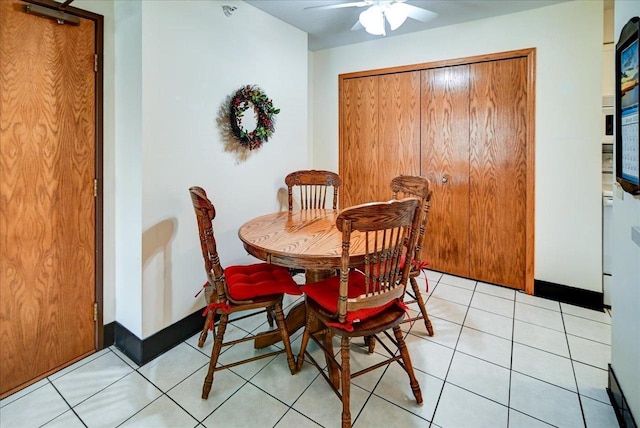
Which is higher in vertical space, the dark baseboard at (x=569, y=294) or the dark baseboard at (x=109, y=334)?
the dark baseboard at (x=569, y=294)

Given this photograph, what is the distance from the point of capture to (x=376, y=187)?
3678 millimetres

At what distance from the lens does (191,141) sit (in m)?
2.20

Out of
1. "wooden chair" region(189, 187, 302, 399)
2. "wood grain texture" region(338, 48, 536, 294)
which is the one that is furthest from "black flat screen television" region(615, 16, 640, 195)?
"wooden chair" region(189, 187, 302, 399)

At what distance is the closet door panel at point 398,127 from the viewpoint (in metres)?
3.36

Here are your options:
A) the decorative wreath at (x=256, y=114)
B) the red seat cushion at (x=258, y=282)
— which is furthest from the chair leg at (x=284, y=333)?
the decorative wreath at (x=256, y=114)

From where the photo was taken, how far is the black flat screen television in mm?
1204

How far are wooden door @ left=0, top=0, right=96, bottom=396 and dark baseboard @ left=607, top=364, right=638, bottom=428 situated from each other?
2.86 meters

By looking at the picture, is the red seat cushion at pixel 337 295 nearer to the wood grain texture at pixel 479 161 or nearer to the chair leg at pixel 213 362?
the chair leg at pixel 213 362

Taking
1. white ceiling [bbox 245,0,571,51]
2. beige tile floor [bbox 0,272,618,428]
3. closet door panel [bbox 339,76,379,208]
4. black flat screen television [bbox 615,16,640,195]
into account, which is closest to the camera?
black flat screen television [bbox 615,16,640,195]

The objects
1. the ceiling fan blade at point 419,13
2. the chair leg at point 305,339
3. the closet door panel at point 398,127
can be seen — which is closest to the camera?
the chair leg at point 305,339

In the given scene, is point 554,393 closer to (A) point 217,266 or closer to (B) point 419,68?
(A) point 217,266

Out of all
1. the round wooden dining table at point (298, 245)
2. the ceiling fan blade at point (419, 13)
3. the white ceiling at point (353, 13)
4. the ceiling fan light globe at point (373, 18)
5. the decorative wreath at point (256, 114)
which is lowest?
the round wooden dining table at point (298, 245)

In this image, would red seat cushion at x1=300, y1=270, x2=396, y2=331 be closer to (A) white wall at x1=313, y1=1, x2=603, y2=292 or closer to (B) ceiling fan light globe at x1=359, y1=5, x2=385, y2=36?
(B) ceiling fan light globe at x1=359, y1=5, x2=385, y2=36

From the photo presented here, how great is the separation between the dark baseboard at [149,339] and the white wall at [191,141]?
0.05m
